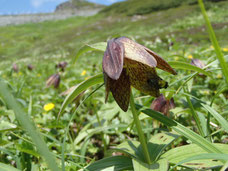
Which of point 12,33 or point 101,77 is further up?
point 12,33

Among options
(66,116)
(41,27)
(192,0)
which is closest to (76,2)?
(41,27)

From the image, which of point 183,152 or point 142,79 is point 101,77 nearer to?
point 142,79

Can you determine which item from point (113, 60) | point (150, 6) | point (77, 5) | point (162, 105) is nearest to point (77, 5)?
point (77, 5)

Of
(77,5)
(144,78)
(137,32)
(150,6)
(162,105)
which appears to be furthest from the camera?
(77,5)

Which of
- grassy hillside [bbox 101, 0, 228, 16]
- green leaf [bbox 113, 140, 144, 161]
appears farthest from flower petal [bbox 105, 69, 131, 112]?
grassy hillside [bbox 101, 0, 228, 16]

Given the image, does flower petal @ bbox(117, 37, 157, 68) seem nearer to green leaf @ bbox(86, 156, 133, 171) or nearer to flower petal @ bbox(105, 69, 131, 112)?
flower petal @ bbox(105, 69, 131, 112)

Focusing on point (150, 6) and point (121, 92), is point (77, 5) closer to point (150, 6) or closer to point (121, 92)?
point (150, 6)

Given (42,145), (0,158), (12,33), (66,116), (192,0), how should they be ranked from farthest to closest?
(12,33) → (192,0) → (66,116) → (0,158) → (42,145)
